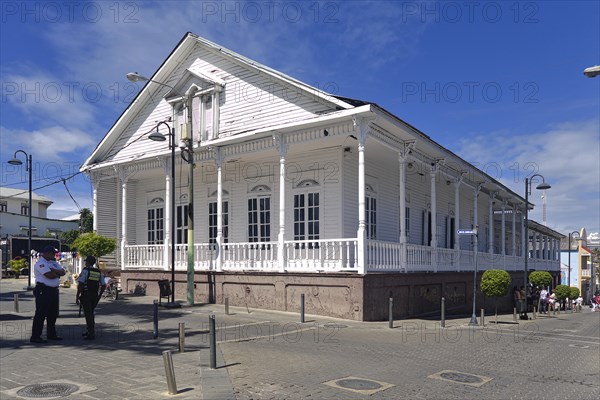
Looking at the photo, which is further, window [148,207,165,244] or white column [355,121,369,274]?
window [148,207,165,244]

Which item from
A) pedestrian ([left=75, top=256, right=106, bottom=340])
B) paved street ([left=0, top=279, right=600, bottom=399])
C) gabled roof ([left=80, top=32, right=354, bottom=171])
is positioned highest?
gabled roof ([left=80, top=32, right=354, bottom=171])

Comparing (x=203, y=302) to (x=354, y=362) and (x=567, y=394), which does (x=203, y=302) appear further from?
(x=567, y=394)

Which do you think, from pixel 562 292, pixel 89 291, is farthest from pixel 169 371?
pixel 562 292

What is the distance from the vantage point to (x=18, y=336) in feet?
36.4

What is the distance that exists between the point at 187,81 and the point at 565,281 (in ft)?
234

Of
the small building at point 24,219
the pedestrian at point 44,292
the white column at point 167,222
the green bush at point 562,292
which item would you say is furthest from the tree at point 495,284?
the small building at point 24,219

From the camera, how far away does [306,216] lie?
19.2 m

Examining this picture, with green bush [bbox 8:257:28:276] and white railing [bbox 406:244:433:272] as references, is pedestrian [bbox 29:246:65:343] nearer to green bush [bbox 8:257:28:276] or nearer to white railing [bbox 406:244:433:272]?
white railing [bbox 406:244:433:272]

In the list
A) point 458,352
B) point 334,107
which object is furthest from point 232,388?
point 334,107

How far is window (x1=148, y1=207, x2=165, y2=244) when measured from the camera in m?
24.4

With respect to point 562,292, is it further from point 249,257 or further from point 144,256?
point 144,256

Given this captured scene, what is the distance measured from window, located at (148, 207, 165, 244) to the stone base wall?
3.27m

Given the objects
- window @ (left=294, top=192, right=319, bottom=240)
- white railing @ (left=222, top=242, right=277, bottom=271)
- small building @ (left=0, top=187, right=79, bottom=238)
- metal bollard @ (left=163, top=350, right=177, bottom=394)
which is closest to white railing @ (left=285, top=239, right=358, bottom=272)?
white railing @ (left=222, top=242, right=277, bottom=271)

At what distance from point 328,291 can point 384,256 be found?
2142 millimetres
